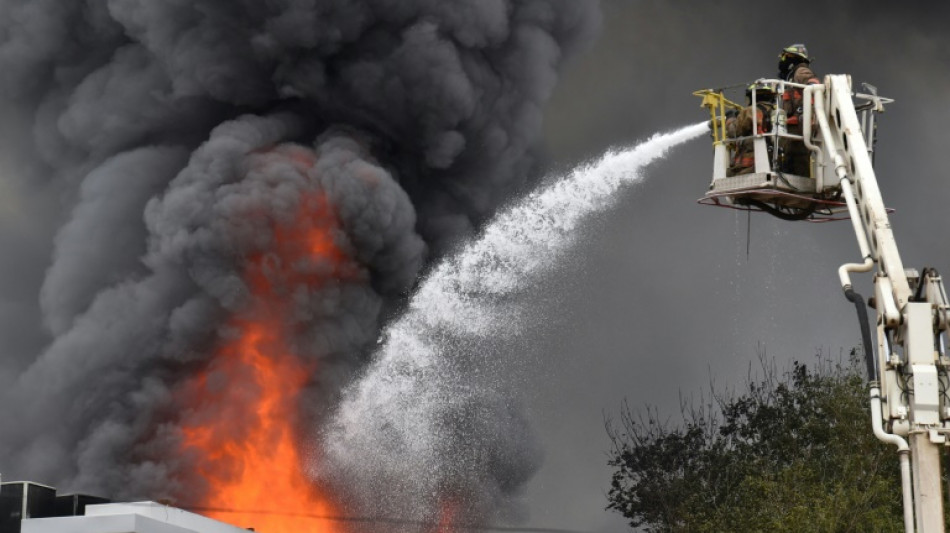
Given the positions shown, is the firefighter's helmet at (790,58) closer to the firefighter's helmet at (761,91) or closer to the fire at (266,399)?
the firefighter's helmet at (761,91)

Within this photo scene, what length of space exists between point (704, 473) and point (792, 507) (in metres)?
8.62

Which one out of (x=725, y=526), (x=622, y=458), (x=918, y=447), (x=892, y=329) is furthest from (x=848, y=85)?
(x=622, y=458)

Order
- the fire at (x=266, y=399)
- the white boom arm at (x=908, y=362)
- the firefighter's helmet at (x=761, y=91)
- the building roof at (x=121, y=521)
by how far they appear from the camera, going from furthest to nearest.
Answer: the fire at (x=266, y=399), the building roof at (x=121, y=521), the firefighter's helmet at (x=761, y=91), the white boom arm at (x=908, y=362)

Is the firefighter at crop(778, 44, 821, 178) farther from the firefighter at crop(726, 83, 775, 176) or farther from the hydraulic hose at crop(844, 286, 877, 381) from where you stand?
the hydraulic hose at crop(844, 286, 877, 381)

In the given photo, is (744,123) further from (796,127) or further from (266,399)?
(266,399)

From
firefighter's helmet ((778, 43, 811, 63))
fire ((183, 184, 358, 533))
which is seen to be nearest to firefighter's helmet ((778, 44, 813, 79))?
firefighter's helmet ((778, 43, 811, 63))

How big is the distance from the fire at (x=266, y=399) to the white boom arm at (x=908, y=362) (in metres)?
26.1

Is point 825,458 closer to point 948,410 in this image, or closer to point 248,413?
point 248,413

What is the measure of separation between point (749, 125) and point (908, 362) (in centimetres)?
639

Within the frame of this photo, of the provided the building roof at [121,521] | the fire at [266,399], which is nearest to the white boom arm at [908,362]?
the building roof at [121,521]

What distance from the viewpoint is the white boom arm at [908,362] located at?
14805 millimetres

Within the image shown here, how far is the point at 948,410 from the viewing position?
1499 cm

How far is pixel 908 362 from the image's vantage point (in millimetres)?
15180

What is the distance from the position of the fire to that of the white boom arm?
85.5 ft
